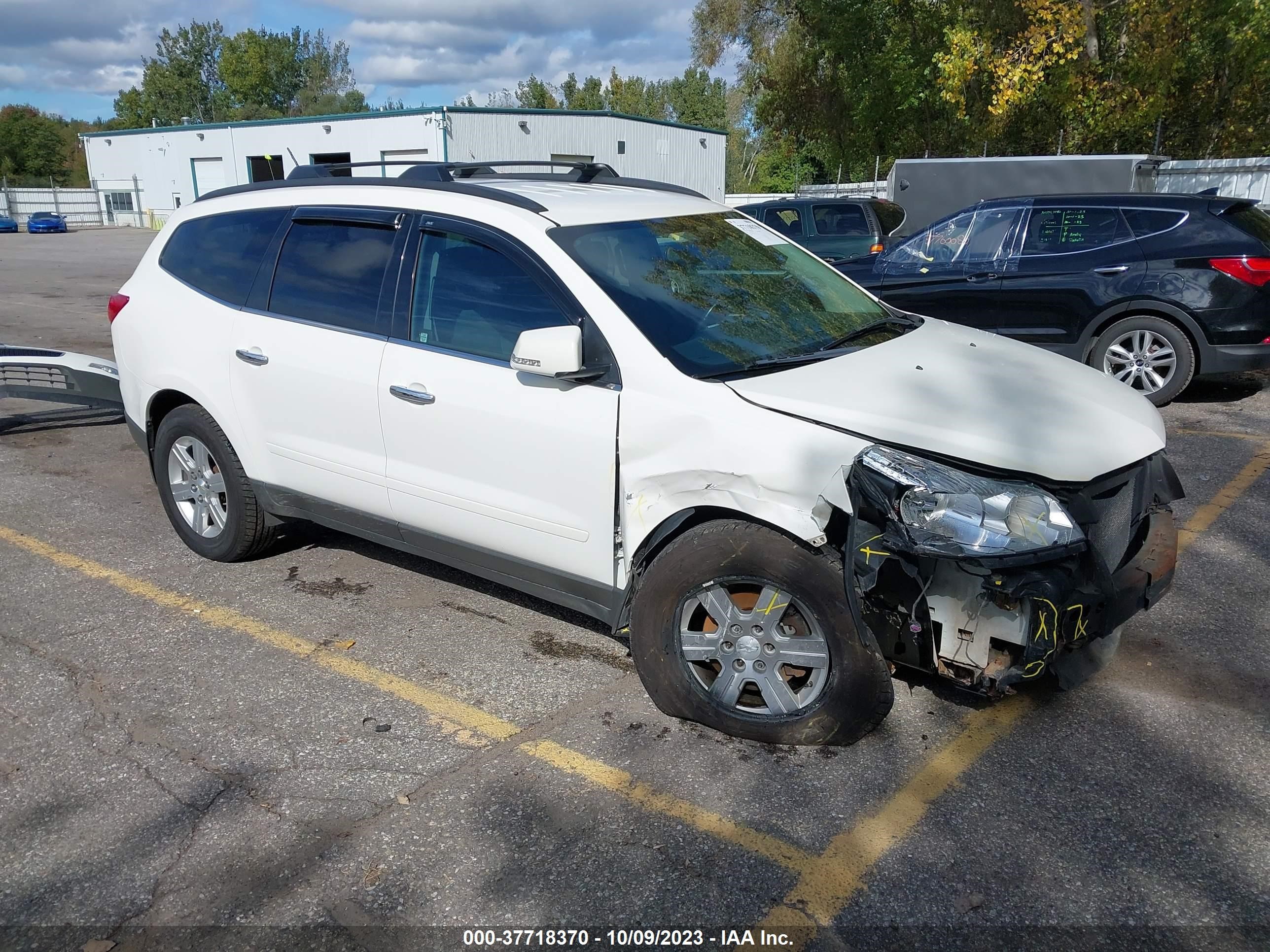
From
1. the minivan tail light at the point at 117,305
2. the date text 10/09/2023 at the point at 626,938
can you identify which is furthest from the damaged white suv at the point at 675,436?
the date text 10/09/2023 at the point at 626,938

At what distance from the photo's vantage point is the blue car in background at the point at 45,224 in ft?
164

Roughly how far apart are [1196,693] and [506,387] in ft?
9.43

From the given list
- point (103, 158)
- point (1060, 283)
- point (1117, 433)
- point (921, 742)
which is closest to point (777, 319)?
point (1117, 433)

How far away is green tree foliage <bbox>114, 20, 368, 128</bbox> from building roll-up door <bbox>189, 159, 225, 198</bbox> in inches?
2079

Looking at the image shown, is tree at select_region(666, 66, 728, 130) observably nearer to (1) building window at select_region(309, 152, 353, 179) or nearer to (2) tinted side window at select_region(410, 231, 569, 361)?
(1) building window at select_region(309, 152, 353, 179)

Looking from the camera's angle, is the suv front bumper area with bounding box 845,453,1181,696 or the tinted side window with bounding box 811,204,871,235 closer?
the suv front bumper area with bounding box 845,453,1181,696

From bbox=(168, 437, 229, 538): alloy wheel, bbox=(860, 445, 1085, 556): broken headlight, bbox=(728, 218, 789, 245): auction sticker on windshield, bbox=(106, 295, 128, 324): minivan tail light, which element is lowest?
bbox=(168, 437, 229, 538): alloy wheel

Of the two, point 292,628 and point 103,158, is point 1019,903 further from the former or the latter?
point 103,158

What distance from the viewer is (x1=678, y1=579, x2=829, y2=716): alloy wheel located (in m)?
3.22

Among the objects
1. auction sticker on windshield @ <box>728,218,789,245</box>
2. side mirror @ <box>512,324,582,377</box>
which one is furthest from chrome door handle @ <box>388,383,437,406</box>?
auction sticker on windshield @ <box>728,218,789,245</box>

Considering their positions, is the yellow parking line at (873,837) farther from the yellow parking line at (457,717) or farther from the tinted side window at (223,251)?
the tinted side window at (223,251)

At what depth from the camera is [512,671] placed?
157 inches

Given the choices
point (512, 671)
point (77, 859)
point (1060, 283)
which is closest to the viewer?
point (77, 859)

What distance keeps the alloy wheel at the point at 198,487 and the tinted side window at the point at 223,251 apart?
31.0 inches
